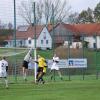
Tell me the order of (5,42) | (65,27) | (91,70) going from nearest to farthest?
(91,70)
(5,42)
(65,27)

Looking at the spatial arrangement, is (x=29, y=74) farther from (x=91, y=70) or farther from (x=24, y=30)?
(x=24, y=30)

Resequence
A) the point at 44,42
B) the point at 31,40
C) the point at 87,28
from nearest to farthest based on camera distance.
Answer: the point at 31,40 < the point at 44,42 < the point at 87,28

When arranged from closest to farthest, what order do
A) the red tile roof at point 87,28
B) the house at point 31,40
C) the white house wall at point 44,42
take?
the house at point 31,40 → the white house wall at point 44,42 → the red tile roof at point 87,28

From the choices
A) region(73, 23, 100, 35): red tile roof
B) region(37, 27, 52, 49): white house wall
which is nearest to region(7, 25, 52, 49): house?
region(37, 27, 52, 49): white house wall

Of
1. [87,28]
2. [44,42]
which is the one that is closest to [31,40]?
[44,42]

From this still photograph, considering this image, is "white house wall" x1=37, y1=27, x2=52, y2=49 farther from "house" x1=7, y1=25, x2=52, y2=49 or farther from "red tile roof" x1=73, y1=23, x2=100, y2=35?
"red tile roof" x1=73, y1=23, x2=100, y2=35

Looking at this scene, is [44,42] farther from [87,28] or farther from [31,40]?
[87,28]

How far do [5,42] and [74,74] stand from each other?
10.2m

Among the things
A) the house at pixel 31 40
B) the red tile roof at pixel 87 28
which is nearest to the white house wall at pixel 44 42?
the house at pixel 31 40

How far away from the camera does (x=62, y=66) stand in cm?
3900

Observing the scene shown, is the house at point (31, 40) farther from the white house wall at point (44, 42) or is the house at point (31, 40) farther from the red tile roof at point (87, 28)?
the red tile roof at point (87, 28)

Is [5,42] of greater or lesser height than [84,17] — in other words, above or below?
below

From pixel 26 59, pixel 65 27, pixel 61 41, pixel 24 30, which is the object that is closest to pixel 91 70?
pixel 26 59

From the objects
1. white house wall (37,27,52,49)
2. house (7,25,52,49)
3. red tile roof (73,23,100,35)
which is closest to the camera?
house (7,25,52,49)
